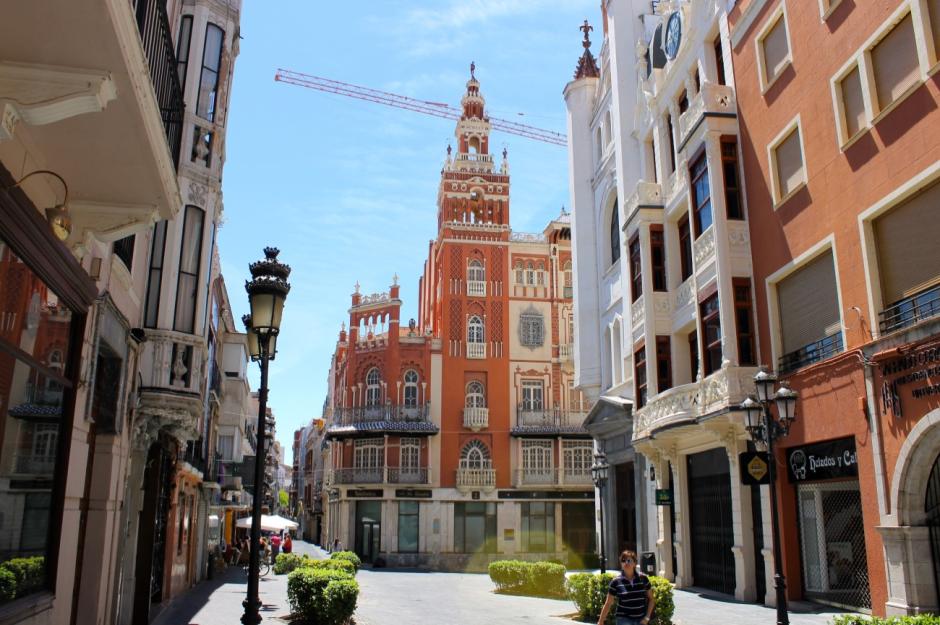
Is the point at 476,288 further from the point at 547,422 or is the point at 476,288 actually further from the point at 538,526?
the point at 538,526

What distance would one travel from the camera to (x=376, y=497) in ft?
156

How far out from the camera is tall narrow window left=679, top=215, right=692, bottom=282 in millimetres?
22109

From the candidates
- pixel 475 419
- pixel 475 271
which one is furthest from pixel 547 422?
pixel 475 271

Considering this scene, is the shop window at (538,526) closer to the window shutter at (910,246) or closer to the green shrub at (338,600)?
the green shrub at (338,600)

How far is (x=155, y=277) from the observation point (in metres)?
13.5

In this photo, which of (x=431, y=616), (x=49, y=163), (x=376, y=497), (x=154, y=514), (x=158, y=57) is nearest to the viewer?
(x=49, y=163)

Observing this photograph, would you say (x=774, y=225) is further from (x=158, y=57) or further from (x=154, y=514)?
(x=154, y=514)

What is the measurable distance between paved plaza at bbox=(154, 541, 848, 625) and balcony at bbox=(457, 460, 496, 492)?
2121 cm

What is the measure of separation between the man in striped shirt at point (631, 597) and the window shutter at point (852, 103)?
A: 9.29 meters

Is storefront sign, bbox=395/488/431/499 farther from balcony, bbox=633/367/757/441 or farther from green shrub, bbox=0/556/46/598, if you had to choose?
green shrub, bbox=0/556/46/598

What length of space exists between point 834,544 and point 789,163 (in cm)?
781

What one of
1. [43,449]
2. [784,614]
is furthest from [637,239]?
[43,449]

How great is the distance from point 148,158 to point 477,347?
1731 inches

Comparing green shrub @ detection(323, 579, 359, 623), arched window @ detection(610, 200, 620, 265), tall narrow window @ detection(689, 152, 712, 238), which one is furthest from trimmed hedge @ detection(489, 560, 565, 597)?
arched window @ detection(610, 200, 620, 265)
